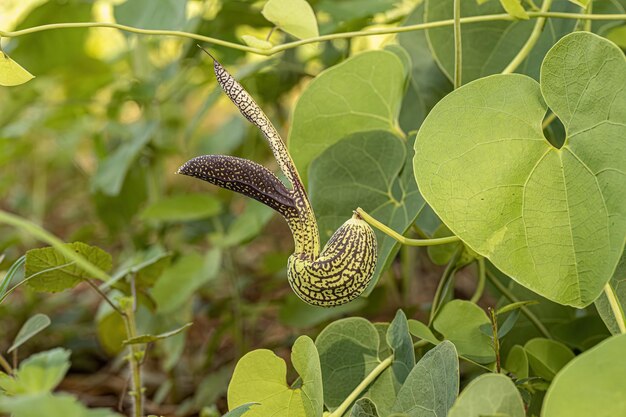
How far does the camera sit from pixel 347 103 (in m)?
0.72

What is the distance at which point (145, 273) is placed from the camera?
0.75m

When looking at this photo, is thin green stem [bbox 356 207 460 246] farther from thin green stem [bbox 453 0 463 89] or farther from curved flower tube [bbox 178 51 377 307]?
thin green stem [bbox 453 0 463 89]

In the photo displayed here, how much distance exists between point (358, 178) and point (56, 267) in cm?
26

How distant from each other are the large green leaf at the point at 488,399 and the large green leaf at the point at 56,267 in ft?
1.07

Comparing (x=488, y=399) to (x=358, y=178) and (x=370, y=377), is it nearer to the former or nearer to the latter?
(x=370, y=377)

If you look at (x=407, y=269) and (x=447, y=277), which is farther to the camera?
(x=407, y=269)

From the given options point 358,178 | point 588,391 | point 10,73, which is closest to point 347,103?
point 358,178

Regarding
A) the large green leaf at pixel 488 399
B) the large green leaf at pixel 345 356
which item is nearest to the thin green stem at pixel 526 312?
the large green leaf at pixel 345 356

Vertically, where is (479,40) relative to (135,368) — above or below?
above

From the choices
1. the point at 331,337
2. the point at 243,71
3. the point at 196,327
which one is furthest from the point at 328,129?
the point at 196,327

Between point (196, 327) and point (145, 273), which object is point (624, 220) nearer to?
point (145, 273)

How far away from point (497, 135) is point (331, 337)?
0.71 feet

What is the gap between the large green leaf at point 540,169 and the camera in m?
0.51

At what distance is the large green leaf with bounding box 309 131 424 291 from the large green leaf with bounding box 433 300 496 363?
0.32 ft
